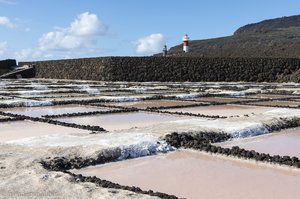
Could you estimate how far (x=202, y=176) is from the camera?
3.84 metres

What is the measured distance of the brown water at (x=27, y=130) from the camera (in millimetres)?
6000

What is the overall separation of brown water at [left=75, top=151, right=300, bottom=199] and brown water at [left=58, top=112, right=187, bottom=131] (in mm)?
2382

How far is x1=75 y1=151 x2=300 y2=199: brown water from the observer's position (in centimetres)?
341

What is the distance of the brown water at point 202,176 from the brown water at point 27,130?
2.03 meters

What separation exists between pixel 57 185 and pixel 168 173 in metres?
0.90

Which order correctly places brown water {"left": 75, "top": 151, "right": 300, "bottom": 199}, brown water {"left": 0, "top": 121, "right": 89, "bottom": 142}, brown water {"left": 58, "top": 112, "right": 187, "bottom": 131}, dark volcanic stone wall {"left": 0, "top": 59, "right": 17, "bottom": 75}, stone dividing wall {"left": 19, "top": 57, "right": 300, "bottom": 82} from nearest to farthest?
brown water {"left": 75, "top": 151, "right": 300, "bottom": 199}
brown water {"left": 0, "top": 121, "right": 89, "bottom": 142}
brown water {"left": 58, "top": 112, "right": 187, "bottom": 131}
stone dividing wall {"left": 19, "top": 57, "right": 300, "bottom": 82}
dark volcanic stone wall {"left": 0, "top": 59, "right": 17, "bottom": 75}

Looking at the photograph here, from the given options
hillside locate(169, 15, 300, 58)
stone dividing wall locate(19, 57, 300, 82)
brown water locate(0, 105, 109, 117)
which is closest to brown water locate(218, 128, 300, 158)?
brown water locate(0, 105, 109, 117)

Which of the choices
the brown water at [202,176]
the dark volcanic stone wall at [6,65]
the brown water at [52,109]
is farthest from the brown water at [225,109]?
the dark volcanic stone wall at [6,65]

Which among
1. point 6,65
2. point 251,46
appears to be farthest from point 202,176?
point 6,65

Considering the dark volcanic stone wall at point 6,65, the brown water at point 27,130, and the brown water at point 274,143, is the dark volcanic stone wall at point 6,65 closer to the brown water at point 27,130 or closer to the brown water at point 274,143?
the brown water at point 27,130

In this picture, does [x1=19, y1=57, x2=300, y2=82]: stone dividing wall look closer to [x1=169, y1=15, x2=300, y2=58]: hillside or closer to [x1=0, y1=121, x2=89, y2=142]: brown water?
[x1=169, y1=15, x2=300, y2=58]: hillside

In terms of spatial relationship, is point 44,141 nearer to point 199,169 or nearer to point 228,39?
point 199,169

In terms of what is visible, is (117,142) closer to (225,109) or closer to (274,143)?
(274,143)

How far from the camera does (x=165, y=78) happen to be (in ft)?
81.2
